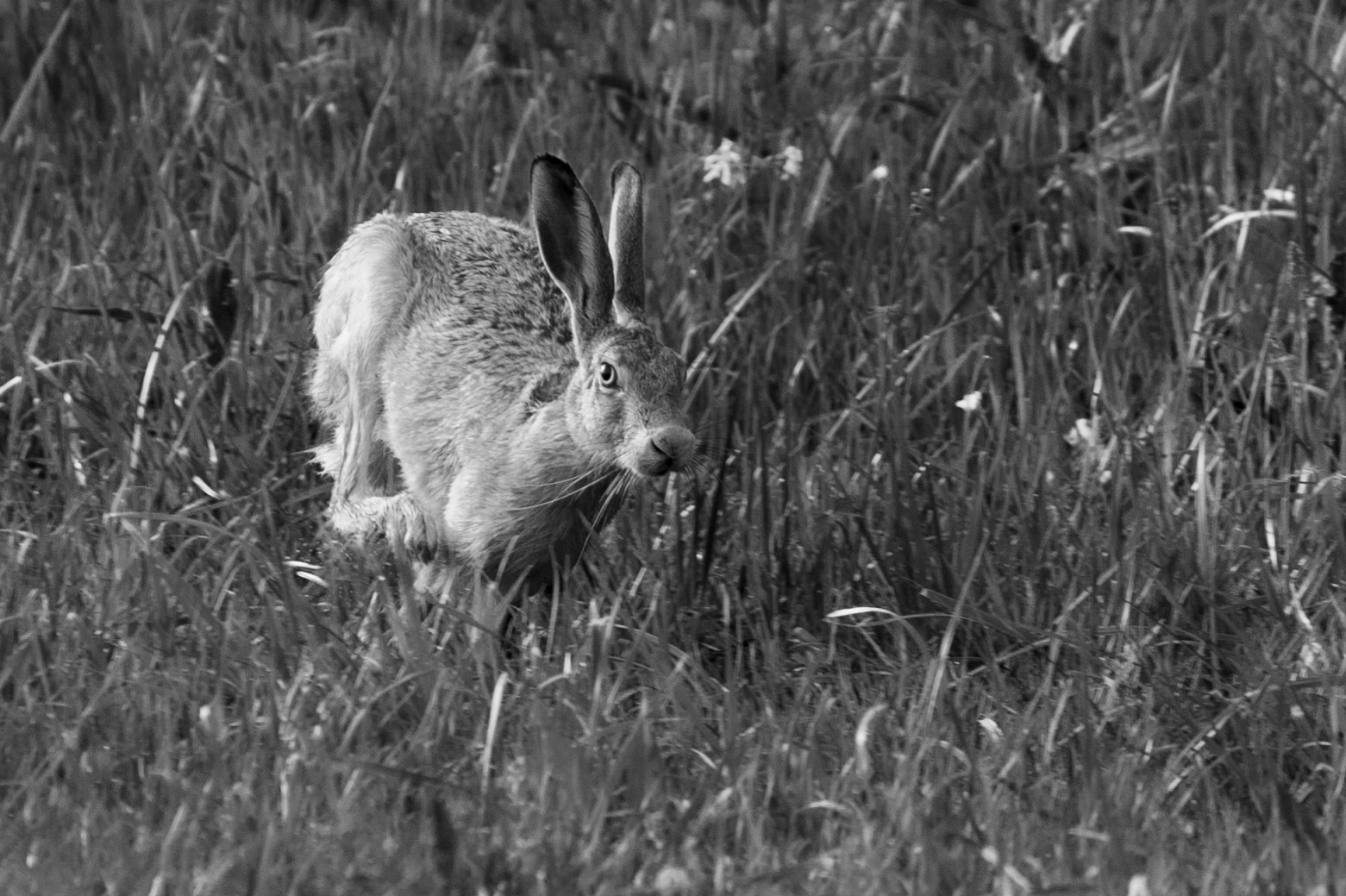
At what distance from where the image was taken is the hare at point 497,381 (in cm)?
471

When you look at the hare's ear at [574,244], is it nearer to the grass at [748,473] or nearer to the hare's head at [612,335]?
the hare's head at [612,335]

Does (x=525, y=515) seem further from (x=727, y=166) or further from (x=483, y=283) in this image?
(x=727, y=166)

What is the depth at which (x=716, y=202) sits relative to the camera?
620 centimetres

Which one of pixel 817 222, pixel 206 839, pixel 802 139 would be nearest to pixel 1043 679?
pixel 206 839

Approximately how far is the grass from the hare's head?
0.32 meters

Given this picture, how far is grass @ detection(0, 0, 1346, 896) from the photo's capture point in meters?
3.68

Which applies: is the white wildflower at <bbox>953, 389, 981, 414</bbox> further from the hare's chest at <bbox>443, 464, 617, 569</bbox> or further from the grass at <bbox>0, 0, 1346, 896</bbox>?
the hare's chest at <bbox>443, 464, 617, 569</bbox>

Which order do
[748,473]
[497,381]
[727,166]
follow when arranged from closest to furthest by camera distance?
[748,473], [497,381], [727,166]

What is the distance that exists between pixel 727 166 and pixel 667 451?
1.49m

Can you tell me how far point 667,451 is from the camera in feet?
14.6

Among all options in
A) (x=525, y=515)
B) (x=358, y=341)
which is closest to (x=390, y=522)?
(x=525, y=515)

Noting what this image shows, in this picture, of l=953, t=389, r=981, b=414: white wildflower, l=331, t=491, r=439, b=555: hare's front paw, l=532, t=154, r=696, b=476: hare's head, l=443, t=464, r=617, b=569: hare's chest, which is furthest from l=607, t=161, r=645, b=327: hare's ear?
l=953, t=389, r=981, b=414: white wildflower

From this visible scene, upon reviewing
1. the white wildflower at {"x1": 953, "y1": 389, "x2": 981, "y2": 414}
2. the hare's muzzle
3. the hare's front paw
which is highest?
the hare's muzzle

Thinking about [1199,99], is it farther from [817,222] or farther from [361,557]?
A: [361,557]
